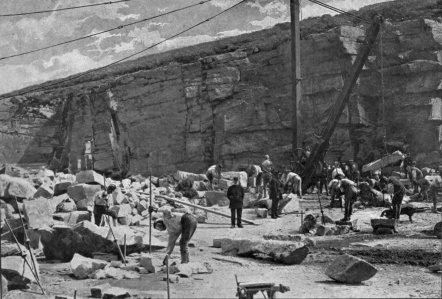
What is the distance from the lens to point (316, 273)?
30.8 ft

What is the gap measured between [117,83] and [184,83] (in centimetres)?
619

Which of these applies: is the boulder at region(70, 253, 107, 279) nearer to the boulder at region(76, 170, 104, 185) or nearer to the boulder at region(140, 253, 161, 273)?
the boulder at region(140, 253, 161, 273)

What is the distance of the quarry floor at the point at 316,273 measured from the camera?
8.06m

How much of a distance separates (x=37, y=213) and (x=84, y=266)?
4.17 m

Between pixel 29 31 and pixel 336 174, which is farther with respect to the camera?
pixel 29 31

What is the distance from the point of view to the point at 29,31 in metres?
26.6

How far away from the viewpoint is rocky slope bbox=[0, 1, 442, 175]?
33188mm

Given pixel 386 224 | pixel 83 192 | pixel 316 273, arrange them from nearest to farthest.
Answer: pixel 316 273
pixel 386 224
pixel 83 192

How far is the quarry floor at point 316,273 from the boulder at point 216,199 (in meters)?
5.59

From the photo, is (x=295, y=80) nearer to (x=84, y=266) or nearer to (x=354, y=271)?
(x=84, y=266)

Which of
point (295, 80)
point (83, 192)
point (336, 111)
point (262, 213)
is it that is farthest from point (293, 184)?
point (83, 192)

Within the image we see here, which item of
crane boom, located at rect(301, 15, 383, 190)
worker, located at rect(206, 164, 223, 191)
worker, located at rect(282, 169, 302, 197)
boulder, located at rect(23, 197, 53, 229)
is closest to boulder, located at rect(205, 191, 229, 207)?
worker, located at rect(282, 169, 302, 197)

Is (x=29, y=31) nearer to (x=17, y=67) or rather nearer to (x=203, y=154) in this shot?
(x=203, y=154)

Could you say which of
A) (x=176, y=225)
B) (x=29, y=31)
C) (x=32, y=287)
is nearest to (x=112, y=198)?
(x=176, y=225)
